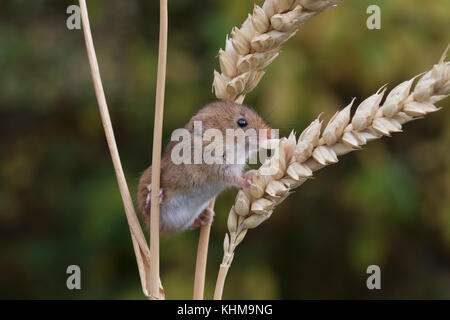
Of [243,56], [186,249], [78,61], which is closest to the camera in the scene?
[243,56]

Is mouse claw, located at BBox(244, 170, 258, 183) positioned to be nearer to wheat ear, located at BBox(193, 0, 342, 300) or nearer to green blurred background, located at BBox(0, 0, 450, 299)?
wheat ear, located at BBox(193, 0, 342, 300)

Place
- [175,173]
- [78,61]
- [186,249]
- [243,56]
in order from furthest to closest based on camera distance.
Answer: [78,61], [186,249], [175,173], [243,56]

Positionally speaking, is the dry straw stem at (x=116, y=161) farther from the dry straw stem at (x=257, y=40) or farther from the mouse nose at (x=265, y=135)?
the mouse nose at (x=265, y=135)

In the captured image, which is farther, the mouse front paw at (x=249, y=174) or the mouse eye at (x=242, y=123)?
the mouse eye at (x=242, y=123)

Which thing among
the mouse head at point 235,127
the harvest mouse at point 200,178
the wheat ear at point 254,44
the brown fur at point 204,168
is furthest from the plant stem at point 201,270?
the mouse head at point 235,127

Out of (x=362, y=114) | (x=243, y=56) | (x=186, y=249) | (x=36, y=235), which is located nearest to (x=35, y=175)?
(x=36, y=235)

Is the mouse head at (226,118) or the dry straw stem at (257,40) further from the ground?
the mouse head at (226,118)

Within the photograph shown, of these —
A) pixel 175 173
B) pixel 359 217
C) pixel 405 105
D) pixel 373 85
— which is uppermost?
pixel 373 85

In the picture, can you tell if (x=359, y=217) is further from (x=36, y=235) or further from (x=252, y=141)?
(x=36, y=235)
